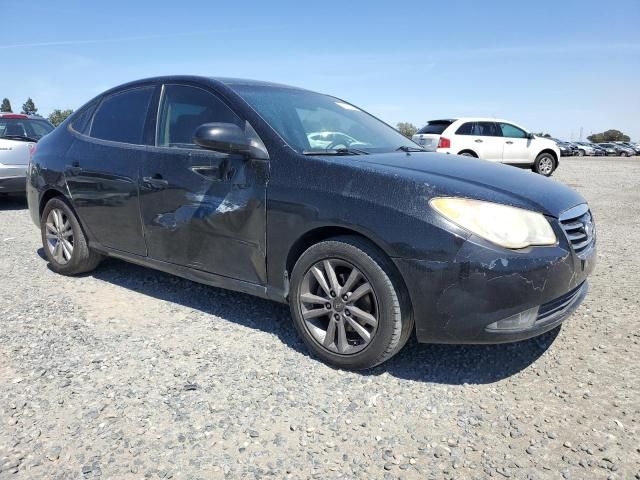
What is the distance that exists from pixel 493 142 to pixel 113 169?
12.3 meters

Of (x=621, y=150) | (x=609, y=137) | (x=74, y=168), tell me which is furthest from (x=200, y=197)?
(x=609, y=137)

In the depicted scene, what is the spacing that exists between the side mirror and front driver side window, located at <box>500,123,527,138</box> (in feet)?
42.0

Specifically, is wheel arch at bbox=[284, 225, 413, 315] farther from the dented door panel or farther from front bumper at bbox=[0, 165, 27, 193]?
front bumper at bbox=[0, 165, 27, 193]

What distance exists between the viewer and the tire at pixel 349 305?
106 inches

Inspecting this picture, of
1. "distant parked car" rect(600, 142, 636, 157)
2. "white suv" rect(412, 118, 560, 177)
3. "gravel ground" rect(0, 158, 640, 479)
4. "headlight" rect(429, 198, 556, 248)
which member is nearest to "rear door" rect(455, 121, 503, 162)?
"white suv" rect(412, 118, 560, 177)

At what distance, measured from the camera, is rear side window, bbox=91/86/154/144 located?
3.96 m

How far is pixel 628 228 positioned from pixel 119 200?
21.0 ft

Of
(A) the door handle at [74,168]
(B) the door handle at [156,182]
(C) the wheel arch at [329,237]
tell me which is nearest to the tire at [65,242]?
Result: (A) the door handle at [74,168]

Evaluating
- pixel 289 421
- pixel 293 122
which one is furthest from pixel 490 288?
pixel 293 122

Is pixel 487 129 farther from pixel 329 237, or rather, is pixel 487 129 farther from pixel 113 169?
pixel 329 237

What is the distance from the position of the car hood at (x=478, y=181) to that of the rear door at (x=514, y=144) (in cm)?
1188

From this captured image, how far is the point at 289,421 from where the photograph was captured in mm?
2465

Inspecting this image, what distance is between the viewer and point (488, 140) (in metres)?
14.1

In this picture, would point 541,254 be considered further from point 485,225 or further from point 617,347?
point 617,347
